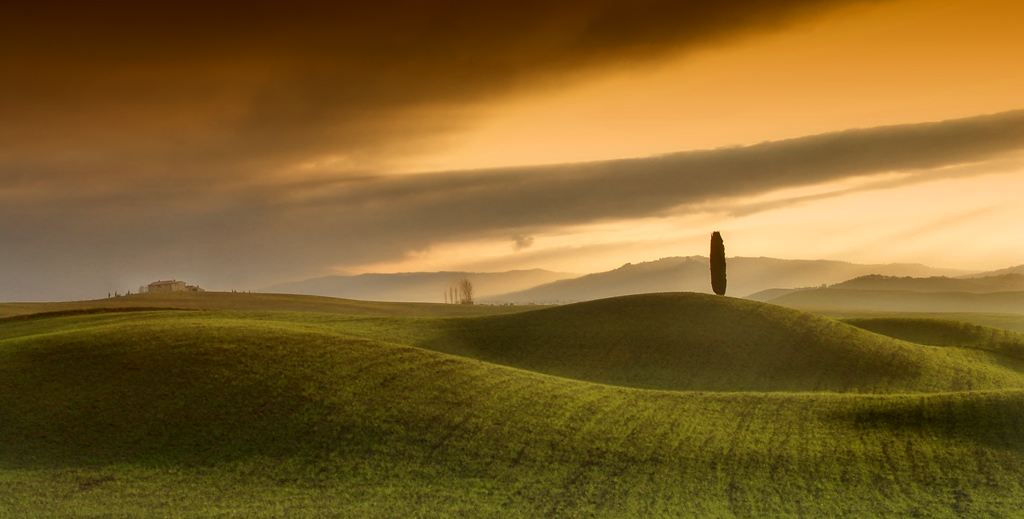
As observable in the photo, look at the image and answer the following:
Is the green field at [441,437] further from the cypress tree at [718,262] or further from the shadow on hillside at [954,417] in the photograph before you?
the cypress tree at [718,262]

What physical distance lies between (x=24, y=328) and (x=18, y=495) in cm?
3183

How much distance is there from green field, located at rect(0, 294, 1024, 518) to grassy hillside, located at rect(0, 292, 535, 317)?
49697mm

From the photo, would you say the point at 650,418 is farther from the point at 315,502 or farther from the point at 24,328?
the point at 24,328

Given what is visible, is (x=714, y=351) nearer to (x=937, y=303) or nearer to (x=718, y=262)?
(x=718, y=262)

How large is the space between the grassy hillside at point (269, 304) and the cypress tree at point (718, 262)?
27119mm

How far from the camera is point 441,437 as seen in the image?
2255 centimetres

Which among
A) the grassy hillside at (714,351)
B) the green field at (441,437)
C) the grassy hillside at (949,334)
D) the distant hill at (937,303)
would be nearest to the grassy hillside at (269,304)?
the grassy hillside at (714,351)

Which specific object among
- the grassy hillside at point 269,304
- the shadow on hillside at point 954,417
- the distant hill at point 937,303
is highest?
the grassy hillside at point 269,304

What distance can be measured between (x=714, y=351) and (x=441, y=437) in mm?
23033

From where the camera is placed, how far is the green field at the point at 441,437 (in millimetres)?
18594

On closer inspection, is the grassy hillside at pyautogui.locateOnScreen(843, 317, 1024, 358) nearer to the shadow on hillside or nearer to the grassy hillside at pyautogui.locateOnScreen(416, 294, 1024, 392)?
the grassy hillside at pyautogui.locateOnScreen(416, 294, 1024, 392)

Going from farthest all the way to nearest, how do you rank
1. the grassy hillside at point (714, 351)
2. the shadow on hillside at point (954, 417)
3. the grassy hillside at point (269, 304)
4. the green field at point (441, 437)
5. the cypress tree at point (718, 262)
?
the grassy hillside at point (269, 304), the cypress tree at point (718, 262), the grassy hillside at point (714, 351), the shadow on hillside at point (954, 417), the green field at point (441, 437)

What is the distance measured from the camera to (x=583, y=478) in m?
20.2

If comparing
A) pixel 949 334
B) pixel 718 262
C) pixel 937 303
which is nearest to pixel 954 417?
pixel 949 334
